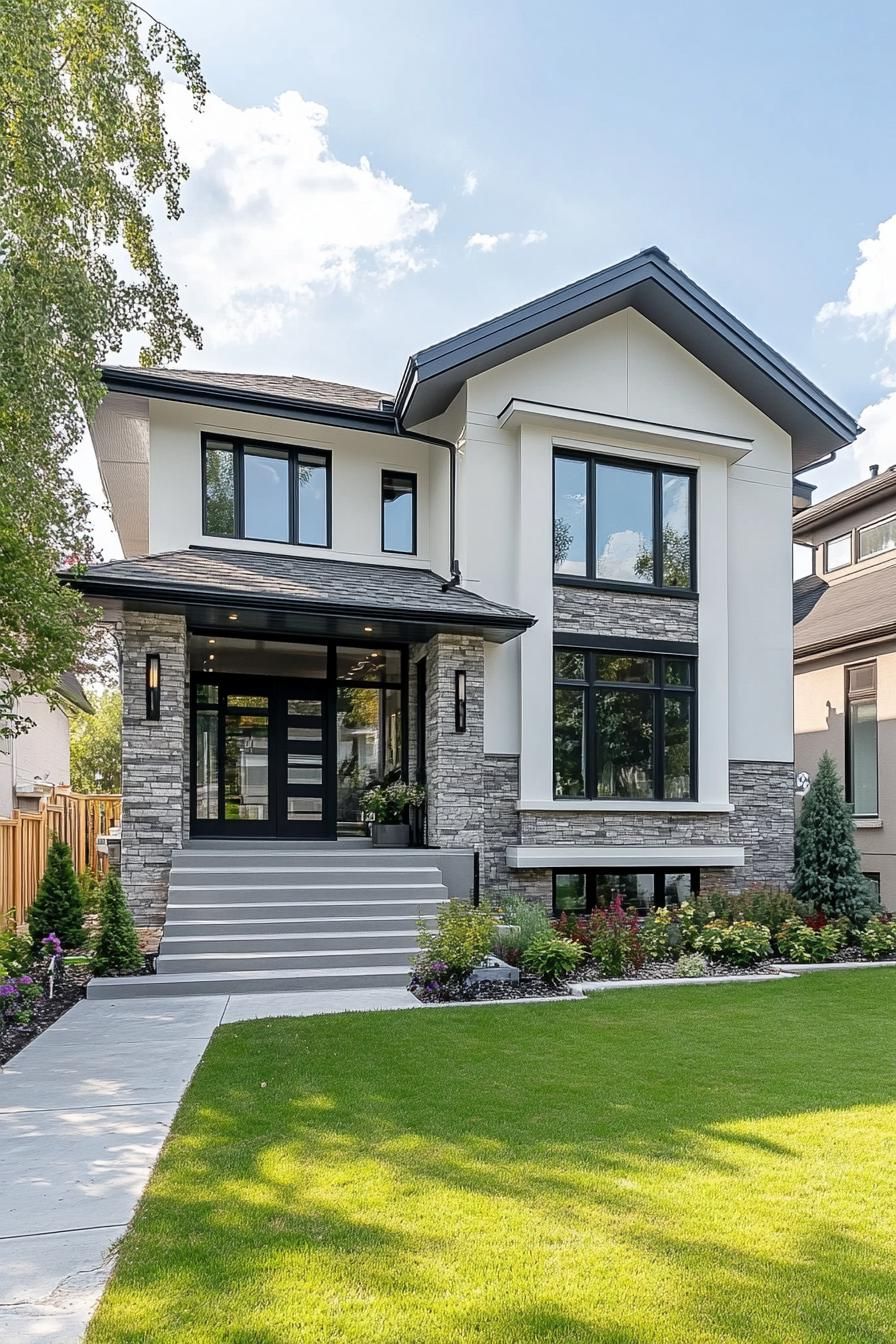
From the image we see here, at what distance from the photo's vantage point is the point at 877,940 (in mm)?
10773

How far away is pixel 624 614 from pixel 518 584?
1.67 metres

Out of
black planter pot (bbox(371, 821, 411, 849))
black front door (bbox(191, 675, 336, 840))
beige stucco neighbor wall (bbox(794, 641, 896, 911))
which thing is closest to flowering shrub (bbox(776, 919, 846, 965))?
beige stucco neighbor wall (bbox(794, 641, 896, 911))

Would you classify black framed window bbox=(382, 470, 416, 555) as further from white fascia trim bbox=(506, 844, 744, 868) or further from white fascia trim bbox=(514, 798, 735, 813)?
white fascia trim bbox=(506, 844, 744, 868)

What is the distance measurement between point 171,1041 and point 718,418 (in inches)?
445

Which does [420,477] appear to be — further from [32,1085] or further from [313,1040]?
[32,1085]

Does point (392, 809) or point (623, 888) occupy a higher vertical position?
point (392, 809)

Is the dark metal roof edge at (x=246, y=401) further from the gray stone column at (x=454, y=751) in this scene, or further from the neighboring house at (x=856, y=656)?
the neighboring house at (x=856, y=656)

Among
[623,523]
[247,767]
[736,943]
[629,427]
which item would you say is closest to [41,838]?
[247,767]

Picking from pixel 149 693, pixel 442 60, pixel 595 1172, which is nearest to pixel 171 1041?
pixel 595 1172

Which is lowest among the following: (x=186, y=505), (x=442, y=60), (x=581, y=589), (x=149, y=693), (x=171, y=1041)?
(x=171, y=1041)

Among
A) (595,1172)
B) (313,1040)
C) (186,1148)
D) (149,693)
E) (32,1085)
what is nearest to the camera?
(595,1172)

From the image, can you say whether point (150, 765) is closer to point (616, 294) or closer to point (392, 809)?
point (392, 809)

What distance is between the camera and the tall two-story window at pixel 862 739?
50.0 ft

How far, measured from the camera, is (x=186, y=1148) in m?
4.51
